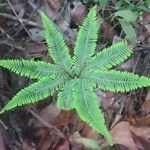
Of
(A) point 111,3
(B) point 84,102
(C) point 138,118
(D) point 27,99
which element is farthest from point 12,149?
(A) point 111,3

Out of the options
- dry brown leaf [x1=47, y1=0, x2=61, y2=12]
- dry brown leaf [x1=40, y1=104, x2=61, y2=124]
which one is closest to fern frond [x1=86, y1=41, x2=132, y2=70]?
dry brown leaf [x1=40, y1=104, x2=61, y2=124]

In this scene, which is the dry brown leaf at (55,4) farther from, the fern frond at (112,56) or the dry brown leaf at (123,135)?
the dry brown leaf at (123,135)

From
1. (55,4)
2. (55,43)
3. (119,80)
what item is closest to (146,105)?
(119,80)

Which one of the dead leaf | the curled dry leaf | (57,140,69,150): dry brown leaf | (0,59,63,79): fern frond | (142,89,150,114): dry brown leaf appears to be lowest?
(57,140,69,150): dry brown leaf

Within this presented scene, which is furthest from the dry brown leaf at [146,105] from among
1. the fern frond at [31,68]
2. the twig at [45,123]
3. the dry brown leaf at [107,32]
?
the fern frond at [31,68]

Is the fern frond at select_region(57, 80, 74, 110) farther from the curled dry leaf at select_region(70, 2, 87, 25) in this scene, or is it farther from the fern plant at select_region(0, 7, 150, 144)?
the curled dry leaf at select_region(70, 2, 87, 25)
